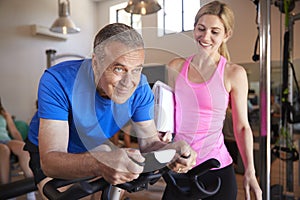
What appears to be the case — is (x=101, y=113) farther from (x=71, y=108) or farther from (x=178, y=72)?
(x=178, y=72)

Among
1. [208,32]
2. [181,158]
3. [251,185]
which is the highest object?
[208,32]

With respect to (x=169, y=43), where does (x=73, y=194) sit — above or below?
below

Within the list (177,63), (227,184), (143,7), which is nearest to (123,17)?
(143,7)

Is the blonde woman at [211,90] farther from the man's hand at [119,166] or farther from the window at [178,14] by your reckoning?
the man's hand at [119,166]

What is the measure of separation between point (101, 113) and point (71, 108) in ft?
0.19

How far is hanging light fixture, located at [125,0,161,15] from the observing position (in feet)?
1.89

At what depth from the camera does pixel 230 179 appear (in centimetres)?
65

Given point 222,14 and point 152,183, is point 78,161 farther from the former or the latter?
point 222,14

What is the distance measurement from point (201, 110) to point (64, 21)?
1.52 feet

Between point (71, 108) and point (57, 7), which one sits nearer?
point (71, 108)

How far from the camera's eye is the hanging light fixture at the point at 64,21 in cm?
75

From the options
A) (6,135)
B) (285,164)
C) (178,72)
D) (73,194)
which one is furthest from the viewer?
(285,164)

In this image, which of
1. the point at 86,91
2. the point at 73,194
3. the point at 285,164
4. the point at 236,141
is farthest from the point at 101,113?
the point at 285,164

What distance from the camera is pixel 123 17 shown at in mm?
586
